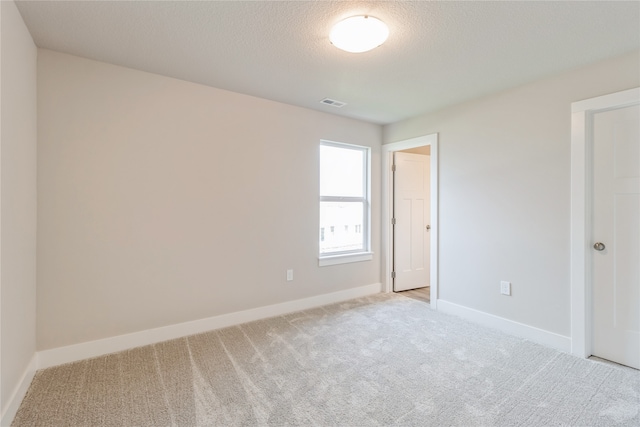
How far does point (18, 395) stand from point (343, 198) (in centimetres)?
328

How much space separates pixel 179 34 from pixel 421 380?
287cm

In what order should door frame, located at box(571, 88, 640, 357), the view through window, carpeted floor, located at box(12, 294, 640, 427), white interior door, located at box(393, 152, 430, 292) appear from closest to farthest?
carpeted floor, located at box(12, 294, 640, 427), door frame, located at box(571, 88, 640, 357), the view through window, white interior door, located at box(393, 152, 430, 292)

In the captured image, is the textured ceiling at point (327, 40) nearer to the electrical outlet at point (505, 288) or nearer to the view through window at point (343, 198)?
the view through window at point (343, 198)

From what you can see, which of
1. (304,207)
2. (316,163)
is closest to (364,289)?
(304,207)

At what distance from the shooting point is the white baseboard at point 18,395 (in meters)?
1.64

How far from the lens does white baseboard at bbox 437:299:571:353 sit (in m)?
2.60

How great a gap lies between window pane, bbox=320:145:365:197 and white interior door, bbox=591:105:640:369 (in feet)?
7.92

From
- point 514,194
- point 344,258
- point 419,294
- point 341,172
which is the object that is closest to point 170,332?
point 344,258

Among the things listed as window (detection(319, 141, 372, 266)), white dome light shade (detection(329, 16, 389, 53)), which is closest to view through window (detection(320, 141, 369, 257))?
window (detection(319, 141, 372, 266))

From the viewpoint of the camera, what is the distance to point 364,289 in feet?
13.5

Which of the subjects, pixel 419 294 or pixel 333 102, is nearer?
pixel 333 102

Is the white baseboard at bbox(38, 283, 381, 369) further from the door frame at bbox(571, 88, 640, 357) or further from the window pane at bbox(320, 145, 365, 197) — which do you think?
the door frame at bbox(571, 88, 640, 357)

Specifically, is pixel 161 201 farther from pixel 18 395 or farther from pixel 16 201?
pixel 18 395

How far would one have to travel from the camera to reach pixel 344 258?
3.90 metres
